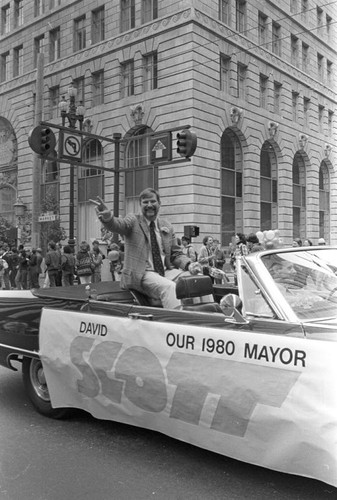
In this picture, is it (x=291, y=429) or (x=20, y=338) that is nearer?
(x=291, y=429)

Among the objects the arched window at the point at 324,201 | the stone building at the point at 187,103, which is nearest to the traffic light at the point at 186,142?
the stone building at the point at 187,103

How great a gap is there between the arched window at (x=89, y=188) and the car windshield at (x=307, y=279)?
25216 millimetres

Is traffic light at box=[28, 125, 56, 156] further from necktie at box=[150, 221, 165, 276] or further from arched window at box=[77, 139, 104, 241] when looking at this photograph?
arched window at box=[77, 139, 104, 241]

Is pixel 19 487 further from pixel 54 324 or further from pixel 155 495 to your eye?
pixel 54 324

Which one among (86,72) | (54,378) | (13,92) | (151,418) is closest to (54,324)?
(54,378)

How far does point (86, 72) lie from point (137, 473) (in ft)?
94.4

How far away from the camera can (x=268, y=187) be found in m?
30.1

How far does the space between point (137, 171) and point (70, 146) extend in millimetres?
10779

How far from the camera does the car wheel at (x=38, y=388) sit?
14.4ft

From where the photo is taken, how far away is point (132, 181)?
27047mm

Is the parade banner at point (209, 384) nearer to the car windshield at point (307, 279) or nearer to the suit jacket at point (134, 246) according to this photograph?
the car windshield at point (307, 279)

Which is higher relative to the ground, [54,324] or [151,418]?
[54,324]

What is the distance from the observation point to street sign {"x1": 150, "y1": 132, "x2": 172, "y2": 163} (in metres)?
16.3

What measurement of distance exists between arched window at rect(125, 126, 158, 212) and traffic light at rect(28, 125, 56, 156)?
37.2 ft
